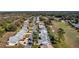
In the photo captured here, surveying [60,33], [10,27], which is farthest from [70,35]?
[10,27]

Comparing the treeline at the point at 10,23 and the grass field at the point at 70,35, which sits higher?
the treeline at the point at 10,23

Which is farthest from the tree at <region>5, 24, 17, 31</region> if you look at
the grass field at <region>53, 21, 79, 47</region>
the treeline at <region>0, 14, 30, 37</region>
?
the grass field at <region>53, 21, 79, 47</region>

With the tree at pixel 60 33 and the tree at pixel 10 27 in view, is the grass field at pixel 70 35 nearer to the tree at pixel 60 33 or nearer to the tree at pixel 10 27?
the tree at pixel 60 33

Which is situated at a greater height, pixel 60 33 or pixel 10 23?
pixel 10 23

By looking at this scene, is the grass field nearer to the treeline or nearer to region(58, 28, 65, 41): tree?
region(58, 28, 65, 41): tree

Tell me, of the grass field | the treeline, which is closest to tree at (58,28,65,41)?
the grass field

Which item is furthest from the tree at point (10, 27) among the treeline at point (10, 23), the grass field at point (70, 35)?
the grass field at point (70, 35)

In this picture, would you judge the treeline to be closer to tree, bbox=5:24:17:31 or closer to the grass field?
tree, bbox=5:24:17:31

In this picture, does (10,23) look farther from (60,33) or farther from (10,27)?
(60,33)

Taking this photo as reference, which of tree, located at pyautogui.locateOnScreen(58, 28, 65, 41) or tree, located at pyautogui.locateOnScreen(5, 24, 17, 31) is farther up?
tree, located at pyautogui.locateOnScreen(5, 24, 17, 31)
